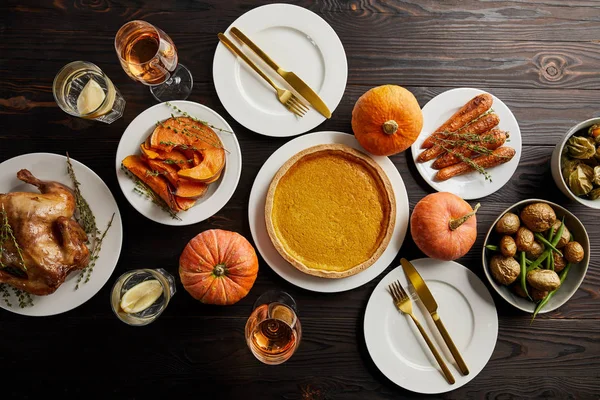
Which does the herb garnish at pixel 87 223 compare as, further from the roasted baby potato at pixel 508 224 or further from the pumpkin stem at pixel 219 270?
the roasted baby potato at pixel 508 224

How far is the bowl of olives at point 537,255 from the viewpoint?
2010 mm

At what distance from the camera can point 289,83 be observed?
6.94 feet

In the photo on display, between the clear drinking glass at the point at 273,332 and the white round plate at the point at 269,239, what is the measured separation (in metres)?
0.18

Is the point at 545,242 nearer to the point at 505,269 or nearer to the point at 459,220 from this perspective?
the point at 505,269

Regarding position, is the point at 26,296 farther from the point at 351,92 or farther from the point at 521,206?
the point at 521,206

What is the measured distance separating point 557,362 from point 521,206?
0.82m

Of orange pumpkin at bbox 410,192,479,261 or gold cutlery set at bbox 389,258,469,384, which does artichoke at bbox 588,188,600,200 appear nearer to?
orange pumpkin at bbox 410,192,479,261

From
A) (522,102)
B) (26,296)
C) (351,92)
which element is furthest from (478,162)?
(26,296)

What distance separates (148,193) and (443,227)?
51.9 inches

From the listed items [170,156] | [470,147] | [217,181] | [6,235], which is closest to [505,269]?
[470,147]

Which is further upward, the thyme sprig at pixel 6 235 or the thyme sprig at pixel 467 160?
the thyme sprig at pixel 467 160

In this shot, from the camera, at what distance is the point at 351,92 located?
7.18 feet

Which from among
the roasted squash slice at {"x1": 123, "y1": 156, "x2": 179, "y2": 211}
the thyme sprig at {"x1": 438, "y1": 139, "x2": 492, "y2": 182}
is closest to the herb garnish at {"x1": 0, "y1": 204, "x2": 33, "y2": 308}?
the roasted squash slice at {"x1": 123, "y1": 156, "x2": 179, "y2": 211}

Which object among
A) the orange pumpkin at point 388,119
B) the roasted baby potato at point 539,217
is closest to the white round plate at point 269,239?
the orange pumpkin at point 388,119
